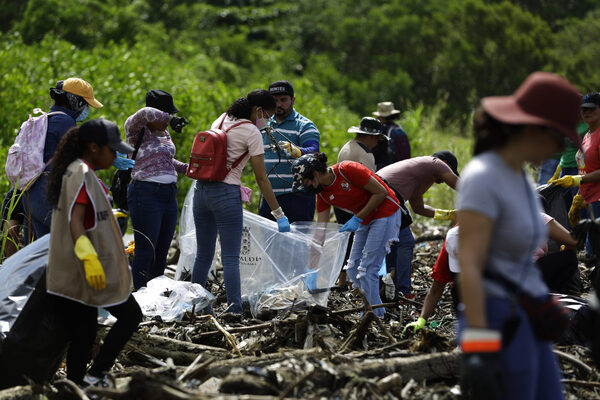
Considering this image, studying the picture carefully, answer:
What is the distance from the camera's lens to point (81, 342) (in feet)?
13.7

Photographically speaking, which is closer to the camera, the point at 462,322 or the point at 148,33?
the point at 462,322

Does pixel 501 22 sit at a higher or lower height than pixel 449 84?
higher

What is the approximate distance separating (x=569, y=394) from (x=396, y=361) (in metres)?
1.03

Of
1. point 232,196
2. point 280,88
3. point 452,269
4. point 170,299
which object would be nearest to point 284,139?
point 280,88

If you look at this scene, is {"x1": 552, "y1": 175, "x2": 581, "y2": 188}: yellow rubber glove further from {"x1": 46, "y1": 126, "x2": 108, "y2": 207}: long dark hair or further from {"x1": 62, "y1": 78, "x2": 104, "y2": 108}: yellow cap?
{"x1": 46, "y1": 126, "x2": 108, "y2": 207}: long dark hair

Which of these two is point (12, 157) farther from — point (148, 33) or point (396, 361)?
point (148, 33)

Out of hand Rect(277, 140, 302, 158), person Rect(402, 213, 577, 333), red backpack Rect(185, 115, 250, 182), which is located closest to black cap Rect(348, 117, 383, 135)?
hand Rect(277, 140, 302, 158)

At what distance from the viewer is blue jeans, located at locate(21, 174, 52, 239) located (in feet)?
17.7

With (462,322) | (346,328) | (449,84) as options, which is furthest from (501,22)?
(462,322)

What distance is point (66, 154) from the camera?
4066mm

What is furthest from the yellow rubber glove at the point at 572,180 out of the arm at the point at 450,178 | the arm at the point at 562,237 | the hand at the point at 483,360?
the hand at the point at 483,360

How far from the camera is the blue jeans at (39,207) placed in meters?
5.38

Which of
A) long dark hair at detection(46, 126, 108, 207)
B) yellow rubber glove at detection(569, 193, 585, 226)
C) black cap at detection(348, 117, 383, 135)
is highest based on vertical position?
long dark hair at detection(46, 126, 108, 207)

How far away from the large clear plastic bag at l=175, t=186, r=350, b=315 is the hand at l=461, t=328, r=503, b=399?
3.08m
